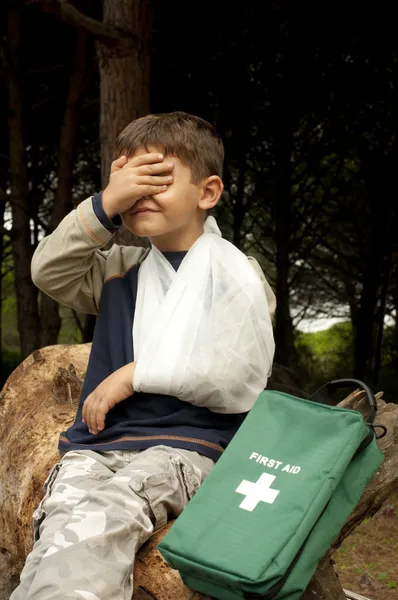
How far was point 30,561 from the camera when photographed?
2.26 metres

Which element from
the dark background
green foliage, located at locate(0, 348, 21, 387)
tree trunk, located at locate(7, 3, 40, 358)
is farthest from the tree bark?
green foliage, located at locate(0, 348, 21, 387)

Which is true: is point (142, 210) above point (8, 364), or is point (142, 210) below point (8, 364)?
Answer: above

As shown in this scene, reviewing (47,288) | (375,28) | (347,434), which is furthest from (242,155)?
(347,434)

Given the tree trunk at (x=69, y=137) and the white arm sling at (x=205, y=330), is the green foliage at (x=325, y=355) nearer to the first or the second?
the tree trunk at (x=69, y=137)

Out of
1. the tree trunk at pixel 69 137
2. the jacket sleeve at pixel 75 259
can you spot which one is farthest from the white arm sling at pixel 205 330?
the tree trunk at pixel 69 137

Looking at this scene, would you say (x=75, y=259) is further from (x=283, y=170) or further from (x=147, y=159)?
(x=283, y=170)

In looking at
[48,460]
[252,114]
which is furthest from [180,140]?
[252,114]

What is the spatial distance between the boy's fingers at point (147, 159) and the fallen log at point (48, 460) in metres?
1.05

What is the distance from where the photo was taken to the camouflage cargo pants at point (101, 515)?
2156mm

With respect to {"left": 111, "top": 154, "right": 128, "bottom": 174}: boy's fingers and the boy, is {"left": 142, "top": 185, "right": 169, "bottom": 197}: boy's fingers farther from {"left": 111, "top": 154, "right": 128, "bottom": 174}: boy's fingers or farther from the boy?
{"left": 111, "top": 154, "right": 128, "bottom": 174}: boy's fingers

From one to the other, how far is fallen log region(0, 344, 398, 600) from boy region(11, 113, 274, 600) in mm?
189

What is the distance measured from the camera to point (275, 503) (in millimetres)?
2139

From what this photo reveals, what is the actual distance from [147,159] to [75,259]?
1.43ft

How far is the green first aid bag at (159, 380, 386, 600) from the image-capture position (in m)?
2.04
